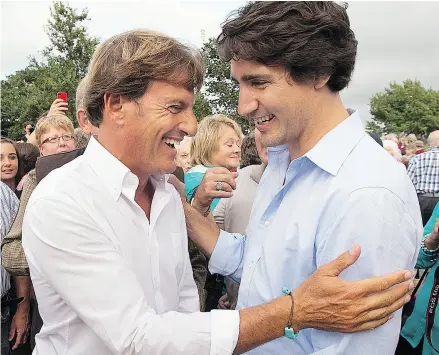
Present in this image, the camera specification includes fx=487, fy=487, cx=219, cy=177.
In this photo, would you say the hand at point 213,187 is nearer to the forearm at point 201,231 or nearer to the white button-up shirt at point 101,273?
the forearm at point 201,231

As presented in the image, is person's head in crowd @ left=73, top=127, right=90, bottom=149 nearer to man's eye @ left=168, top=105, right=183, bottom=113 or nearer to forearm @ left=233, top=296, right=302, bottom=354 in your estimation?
man's eye @ left=168, top=105, right=183, bottom=113

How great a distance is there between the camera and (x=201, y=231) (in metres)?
2.41

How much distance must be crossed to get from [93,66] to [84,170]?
1.41 feet

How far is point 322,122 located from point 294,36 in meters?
0.34

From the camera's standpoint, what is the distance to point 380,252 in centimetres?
152

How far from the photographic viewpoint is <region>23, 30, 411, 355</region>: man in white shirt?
1546 millimetres

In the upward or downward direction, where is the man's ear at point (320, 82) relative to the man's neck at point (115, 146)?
upward

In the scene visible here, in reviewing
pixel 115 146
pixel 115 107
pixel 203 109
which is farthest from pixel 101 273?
pixel 203 109

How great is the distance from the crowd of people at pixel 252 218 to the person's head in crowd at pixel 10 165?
308cm

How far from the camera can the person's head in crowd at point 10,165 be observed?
4758mm

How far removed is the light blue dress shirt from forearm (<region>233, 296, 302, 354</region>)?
0.17 meters

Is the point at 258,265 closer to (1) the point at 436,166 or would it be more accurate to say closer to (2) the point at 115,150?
(2) the point at 115,150

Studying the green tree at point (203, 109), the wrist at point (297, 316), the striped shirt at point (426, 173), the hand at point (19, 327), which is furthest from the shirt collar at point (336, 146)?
the green tree at point (203, 109)

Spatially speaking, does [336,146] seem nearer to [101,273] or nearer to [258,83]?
Result: [258,83]
